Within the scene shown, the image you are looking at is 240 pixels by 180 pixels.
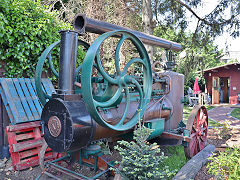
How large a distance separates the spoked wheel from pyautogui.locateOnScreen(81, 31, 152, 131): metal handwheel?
124cm

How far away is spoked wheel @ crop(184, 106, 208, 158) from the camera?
327cm

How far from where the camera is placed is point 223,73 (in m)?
14.9

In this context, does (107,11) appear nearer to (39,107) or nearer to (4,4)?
(4,4)

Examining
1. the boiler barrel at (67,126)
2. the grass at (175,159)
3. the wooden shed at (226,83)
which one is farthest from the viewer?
the wooden shed at (226,83)

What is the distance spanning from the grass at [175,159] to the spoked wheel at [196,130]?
0.50 ft

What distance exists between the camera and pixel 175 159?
3320 millimetres

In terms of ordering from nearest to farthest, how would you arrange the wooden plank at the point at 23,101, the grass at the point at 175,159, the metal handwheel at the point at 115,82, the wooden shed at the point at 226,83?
the metal handwheel at the point at 115,82, the grass at the point at 175,159, the wooden plank at the point at 23,101, the wooden shed at the point at 226,83

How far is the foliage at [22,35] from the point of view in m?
3.54

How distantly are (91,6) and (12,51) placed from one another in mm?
3228

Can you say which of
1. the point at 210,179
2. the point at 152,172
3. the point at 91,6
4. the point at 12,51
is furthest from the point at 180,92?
the point at 91,6

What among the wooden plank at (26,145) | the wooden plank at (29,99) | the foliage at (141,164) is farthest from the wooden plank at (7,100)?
the foliage at (141,164)

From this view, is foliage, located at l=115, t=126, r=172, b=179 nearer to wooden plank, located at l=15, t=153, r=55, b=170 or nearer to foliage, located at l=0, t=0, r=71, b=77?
wooden plank, located at l=15, t=153, r=55, b=170

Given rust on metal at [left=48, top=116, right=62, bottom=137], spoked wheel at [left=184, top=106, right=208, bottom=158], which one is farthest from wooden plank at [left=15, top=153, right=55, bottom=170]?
spoked wheel at [left=184, top=106, right=208, bottom=158]

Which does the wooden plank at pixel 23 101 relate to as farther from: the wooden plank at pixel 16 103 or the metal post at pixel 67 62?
the metal post at pixel 67 62
